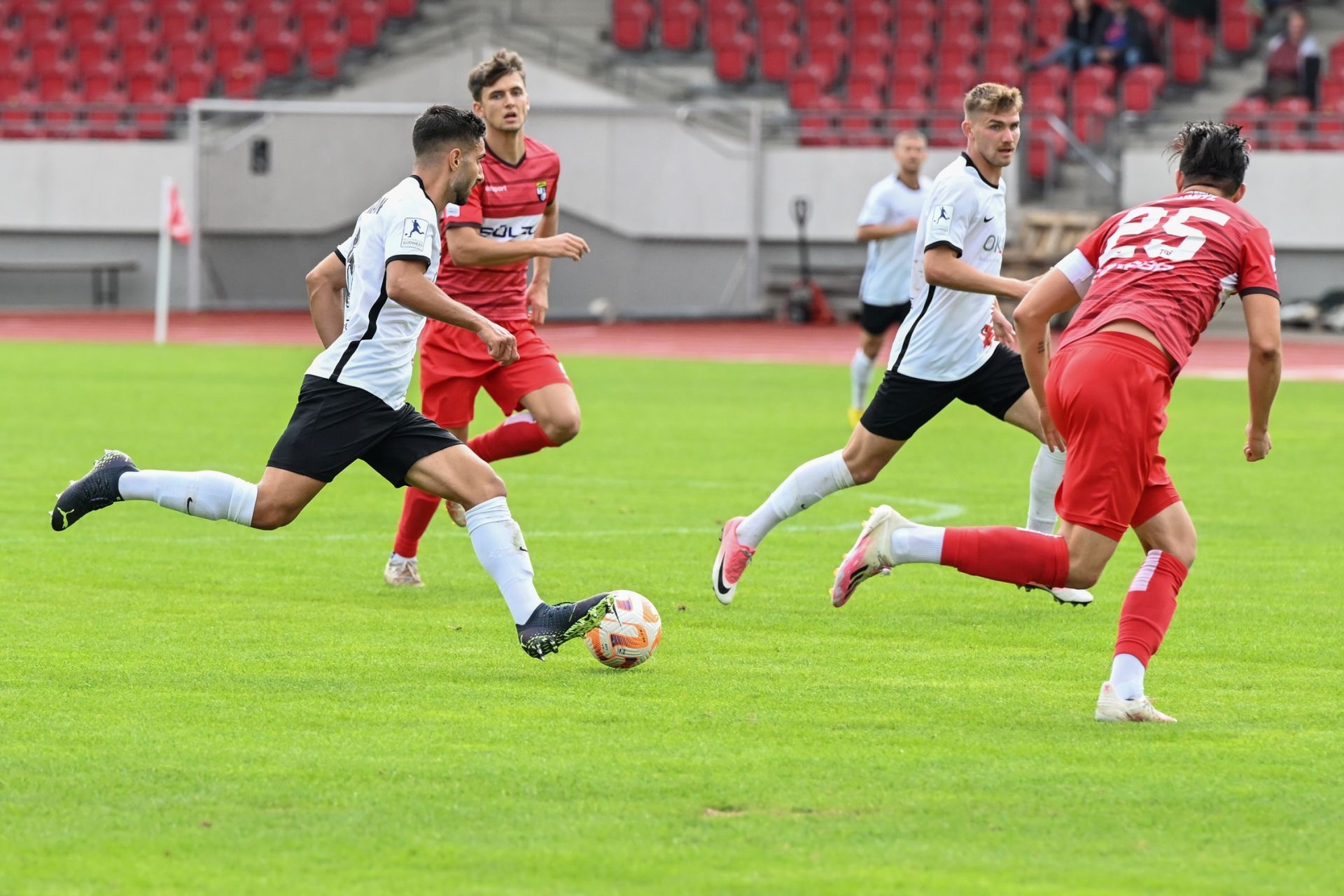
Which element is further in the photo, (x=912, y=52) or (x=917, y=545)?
(x=912, y=52)

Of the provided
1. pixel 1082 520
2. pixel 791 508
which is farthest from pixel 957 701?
pixel 791 508

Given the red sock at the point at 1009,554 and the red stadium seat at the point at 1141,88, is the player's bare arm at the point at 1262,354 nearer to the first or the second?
the red sock at the point at 1009,554

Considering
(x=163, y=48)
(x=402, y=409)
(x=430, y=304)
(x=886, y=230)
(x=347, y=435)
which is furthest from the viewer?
(x=163, y=48)

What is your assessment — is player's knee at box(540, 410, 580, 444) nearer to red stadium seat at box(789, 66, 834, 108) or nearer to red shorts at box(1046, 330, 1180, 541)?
red shorts at box(1046, 330, 1180, 541)

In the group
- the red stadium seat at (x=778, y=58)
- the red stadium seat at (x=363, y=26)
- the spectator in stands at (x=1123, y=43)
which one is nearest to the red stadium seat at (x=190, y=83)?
the red stadium seat at (x=363, y=26)

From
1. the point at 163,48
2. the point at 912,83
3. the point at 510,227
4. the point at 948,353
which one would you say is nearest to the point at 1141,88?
the point at 912,83

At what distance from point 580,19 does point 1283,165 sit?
529 inches

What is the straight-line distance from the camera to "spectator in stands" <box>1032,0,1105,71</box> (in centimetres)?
3050

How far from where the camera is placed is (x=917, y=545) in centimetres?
634

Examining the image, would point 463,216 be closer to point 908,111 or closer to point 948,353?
point 948,353

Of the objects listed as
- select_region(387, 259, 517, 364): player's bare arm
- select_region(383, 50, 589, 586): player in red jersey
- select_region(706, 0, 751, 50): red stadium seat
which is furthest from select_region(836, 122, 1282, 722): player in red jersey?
select_region(706, 0, 751, 50): red stadium seat

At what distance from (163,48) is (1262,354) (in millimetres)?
32148

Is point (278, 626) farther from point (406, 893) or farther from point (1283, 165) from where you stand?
point (1283, 165)

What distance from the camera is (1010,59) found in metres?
31.4
